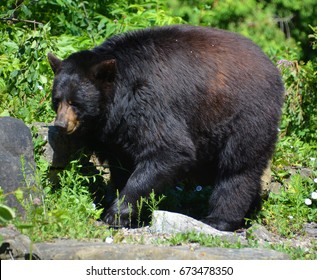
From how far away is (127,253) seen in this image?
246 inches

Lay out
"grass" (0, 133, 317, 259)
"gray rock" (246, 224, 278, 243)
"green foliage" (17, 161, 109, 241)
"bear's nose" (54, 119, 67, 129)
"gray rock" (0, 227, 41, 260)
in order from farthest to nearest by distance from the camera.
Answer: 1. "gray rock" (246, 224, 278, 243)
2. "bear's nose" (54, 119, 67, 129)
3. "grass" (0, 133, 317, 259)
4. "green foliage" (17, 161, 109, 241)
5. "gray rock" (0, 227, 41, 260)

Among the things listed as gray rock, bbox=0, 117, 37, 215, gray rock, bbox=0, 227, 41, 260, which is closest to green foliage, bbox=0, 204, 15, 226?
gray rock, bbox=0, 227, 41, 260

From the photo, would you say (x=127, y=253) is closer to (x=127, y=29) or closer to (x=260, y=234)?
(x=260, y=234)

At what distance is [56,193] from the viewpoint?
850cm

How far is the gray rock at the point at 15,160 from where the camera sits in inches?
306

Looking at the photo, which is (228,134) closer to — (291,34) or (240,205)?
(240,205)

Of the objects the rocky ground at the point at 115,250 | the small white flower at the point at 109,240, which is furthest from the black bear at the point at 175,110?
the rocky ground at the point at 115,250

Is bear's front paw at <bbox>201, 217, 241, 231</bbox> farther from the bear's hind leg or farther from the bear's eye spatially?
the bear's eye

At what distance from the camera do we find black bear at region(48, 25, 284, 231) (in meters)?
8.40

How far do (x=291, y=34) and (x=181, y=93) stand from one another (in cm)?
581

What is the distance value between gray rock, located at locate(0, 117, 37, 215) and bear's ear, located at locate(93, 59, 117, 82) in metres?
0.97

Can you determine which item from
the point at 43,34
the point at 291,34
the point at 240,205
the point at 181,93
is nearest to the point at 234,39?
the point at 181,93

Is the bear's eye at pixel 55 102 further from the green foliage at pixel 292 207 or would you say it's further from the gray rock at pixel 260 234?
the green foliage at pixel 292 207
